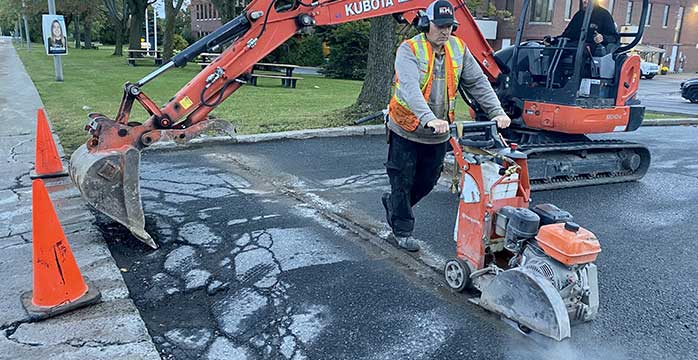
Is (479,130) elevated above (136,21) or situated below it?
below

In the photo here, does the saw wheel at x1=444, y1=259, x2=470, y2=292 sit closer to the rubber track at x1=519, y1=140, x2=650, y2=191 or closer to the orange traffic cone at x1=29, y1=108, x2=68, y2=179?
the rubber track at x1=519, y1=140, x2=650, y2=191

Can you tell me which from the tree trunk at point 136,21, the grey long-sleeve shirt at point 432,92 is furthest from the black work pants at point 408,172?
the tree trunk at point 136,21

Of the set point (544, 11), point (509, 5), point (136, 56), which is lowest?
point (136, 56)

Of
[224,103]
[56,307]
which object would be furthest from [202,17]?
[56,307]

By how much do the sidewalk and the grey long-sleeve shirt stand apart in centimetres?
234

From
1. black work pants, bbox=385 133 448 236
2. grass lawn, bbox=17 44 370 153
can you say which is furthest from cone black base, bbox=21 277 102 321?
grass lawn, bbox=17 44 370 153

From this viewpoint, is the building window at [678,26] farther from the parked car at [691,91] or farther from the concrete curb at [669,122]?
the concrete curb at [669,122]

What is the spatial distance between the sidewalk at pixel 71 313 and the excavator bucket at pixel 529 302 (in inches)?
82.4

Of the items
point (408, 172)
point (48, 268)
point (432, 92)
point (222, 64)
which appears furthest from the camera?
point (222, 64)

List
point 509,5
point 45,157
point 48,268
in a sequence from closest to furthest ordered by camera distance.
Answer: point 48,268
point 45,157
point 509,5

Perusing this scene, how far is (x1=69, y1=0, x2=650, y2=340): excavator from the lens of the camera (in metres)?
3.44

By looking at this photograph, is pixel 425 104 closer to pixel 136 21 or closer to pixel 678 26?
pixel 136 21

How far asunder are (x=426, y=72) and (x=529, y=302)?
183 centimetres

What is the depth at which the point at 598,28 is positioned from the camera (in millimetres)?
7406
